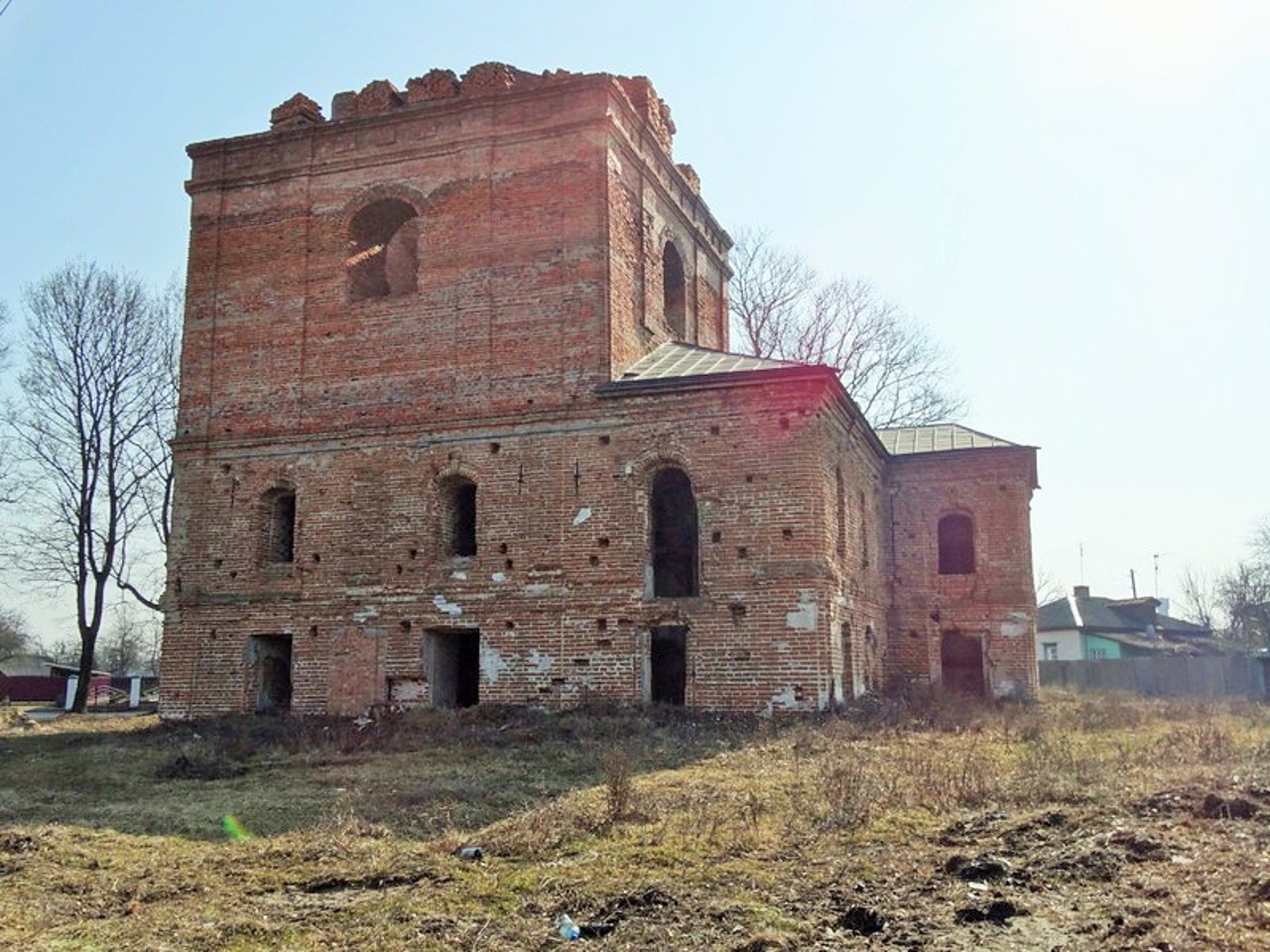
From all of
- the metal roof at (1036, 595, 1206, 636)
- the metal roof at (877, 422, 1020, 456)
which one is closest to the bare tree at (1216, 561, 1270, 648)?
the metal roof at (1036, 595, 1206, 636)

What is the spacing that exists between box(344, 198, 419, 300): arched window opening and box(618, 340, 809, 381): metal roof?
14.4ft

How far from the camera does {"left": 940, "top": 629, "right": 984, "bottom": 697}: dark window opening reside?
21.3 metres

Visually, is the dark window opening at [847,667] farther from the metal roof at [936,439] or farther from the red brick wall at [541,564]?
the metal roof at [936,439]

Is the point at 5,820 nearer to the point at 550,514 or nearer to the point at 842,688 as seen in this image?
the point at 550,514

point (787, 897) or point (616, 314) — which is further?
point (616, 314)

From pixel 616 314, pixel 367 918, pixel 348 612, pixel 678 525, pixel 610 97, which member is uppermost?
pixel 610 97

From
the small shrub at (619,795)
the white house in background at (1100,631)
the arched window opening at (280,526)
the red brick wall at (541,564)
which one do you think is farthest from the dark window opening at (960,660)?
the white house in background at (1100,631)

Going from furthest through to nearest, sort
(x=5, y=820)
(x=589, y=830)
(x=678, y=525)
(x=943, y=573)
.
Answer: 1. (x=943, y=573)
2. (x=678, y=525)
3. (x=5, y=820)
4. (x=589, y=830)

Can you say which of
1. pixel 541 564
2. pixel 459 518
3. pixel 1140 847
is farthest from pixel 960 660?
pixel 1140 847

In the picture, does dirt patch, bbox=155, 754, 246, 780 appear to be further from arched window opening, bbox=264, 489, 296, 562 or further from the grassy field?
arched window opening, bbox=264, 489, 296, 562

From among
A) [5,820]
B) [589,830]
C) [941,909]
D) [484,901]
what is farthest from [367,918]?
[5,820]

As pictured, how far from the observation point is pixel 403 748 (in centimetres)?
1313

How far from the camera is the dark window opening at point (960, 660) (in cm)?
2131

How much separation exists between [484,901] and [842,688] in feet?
36.1
